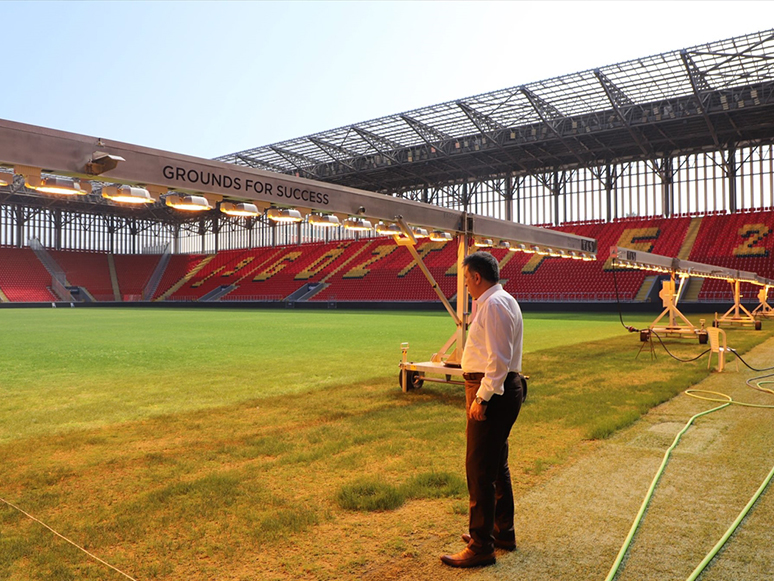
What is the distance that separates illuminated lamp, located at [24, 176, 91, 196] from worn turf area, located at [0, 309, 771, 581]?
Result: 2789 millimetres

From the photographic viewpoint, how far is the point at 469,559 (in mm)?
3516

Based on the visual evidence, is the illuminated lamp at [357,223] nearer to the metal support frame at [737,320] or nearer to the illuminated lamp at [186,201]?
the illuminated lamp at [186,201]

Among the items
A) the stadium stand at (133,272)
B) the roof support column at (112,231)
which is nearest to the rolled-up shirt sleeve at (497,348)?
the stadium stand at (133,272)

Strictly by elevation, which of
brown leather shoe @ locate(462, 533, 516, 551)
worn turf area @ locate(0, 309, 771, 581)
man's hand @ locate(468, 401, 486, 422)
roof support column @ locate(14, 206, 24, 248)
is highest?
roof support column @ locate(14, 206, 24, 248)

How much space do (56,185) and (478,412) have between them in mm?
4603

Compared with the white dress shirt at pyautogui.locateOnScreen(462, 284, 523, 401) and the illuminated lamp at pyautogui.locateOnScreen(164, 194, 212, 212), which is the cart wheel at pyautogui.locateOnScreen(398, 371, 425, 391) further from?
the white dress shirt at pyautogui.locateOnScreen(462, 284, 523, 401)

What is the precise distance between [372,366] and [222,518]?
28.1 ft

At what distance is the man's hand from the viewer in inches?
136

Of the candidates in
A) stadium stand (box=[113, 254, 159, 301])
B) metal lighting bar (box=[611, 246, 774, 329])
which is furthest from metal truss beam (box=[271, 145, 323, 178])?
metal lighting bar (box=[611, 246, 774, 329])

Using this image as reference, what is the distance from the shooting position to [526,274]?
1827 inches

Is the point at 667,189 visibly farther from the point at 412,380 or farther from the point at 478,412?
the point at 478,412

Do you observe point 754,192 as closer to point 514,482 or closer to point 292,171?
point 292,171

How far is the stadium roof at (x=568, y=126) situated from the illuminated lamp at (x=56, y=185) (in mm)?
34004

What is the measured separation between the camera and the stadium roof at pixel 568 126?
3381cm
